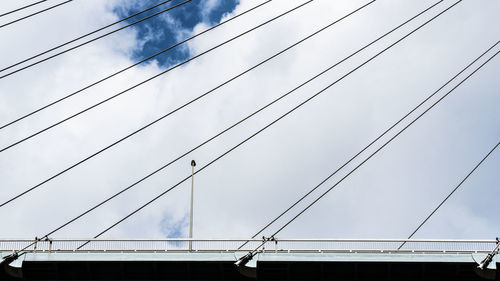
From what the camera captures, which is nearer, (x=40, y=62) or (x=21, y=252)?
(x=21, y=252)

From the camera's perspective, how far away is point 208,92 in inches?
1151
